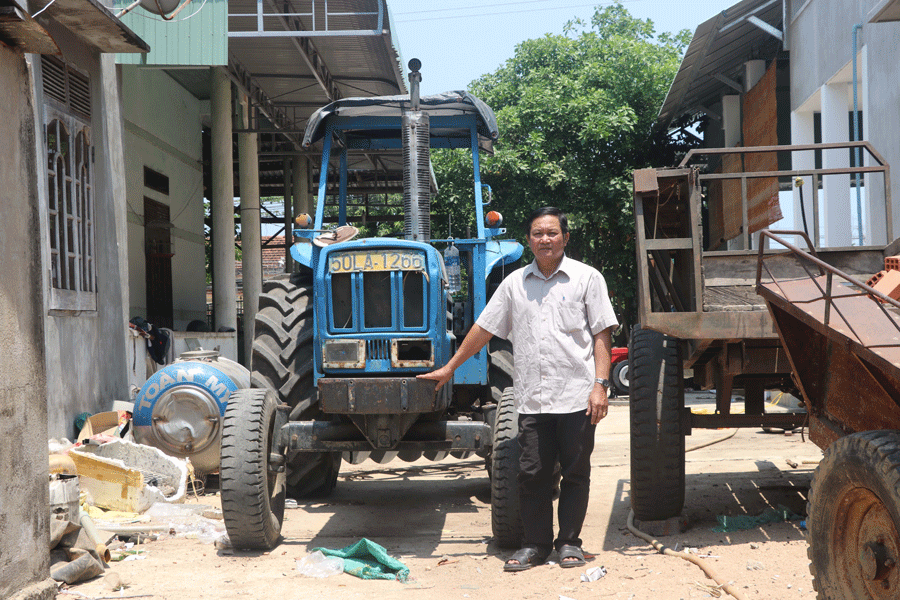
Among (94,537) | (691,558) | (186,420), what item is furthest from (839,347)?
(186,420)

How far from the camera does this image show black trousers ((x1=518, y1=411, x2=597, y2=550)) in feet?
15.6

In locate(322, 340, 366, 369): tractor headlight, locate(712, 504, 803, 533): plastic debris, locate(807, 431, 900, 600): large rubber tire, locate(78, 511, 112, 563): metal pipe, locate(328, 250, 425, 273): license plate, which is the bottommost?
locate(712, 504, 803, 533): plastic debris

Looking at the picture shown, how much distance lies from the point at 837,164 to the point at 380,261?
923cm

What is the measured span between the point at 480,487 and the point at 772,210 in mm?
8079

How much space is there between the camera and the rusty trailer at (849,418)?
2770 mm

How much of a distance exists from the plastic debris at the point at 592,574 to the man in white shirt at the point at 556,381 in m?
0.18

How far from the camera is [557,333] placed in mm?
4809

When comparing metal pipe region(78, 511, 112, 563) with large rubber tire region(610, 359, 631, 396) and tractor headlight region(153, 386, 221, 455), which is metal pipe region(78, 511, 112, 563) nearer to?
tractor headlight region(153, 386, 221, 455)

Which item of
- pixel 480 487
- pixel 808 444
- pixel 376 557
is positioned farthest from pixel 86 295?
pixel 808 444

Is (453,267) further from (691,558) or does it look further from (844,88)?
(844,88)

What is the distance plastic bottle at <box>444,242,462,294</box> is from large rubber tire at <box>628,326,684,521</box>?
139 cm

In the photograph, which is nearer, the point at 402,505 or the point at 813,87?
the point at 402,505

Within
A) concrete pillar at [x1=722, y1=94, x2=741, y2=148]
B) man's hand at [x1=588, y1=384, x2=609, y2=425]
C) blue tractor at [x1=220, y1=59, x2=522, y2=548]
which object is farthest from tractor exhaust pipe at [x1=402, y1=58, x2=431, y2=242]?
concrete pillar at [x1=722, y1=94, x2=741, y2=148]

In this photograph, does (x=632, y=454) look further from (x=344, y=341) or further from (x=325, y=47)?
(x=325, y=47)
